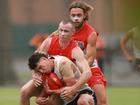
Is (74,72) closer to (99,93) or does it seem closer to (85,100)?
(85,100)

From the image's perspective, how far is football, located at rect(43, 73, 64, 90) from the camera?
6.20 m

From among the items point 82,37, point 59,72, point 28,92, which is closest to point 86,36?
point 82,37

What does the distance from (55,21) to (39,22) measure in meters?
0.96

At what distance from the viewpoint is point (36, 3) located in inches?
1013

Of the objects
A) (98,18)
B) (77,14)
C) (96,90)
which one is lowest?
(96,90)

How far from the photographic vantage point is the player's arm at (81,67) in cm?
610

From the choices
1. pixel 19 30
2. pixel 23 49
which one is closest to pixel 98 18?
pixel 23 49

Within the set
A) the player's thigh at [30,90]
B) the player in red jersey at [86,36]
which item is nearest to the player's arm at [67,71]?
the player's thigh at [30,90]

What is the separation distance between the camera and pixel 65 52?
6.46m

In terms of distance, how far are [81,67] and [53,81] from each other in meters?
0.31

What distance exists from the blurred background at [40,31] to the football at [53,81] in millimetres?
10817

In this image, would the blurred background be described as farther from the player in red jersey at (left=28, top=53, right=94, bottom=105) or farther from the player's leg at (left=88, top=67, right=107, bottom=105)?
the player in red jersey at (left=28, top=53, right=94, bottom=105)

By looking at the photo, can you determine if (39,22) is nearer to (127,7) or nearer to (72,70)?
(72,70)

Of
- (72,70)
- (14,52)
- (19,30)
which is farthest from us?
(19,30)
